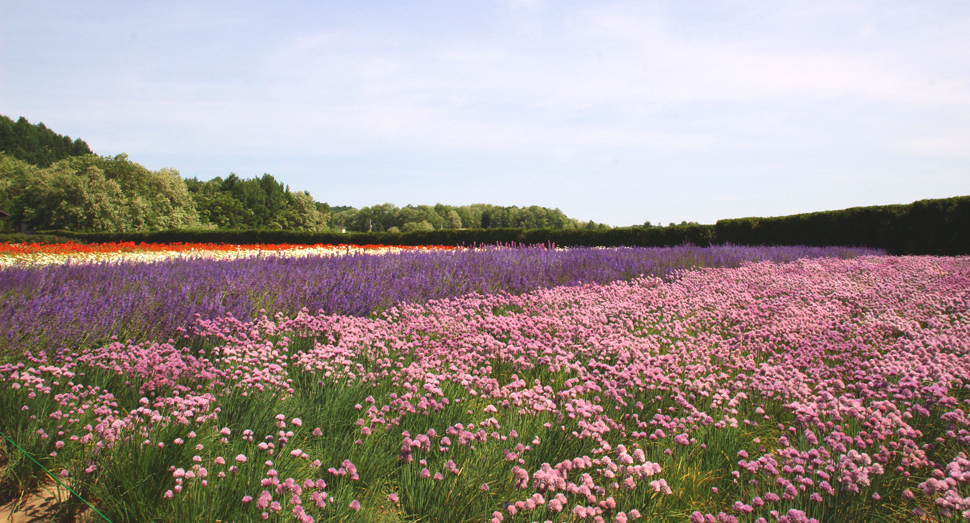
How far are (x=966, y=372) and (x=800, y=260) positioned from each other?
8.93 metres

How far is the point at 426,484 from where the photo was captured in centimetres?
235

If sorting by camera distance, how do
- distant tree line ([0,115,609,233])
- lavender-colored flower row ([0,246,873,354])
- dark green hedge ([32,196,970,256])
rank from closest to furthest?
lavender-colored flower row ([0,246,873,354]) < dark green hedge ([32,196,970,256]) < distant tree line ([0,115,609,233])

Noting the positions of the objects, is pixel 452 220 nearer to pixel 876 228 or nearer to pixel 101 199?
pixel 101 199

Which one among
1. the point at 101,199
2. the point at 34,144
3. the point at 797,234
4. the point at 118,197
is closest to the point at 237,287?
the point at 797,234

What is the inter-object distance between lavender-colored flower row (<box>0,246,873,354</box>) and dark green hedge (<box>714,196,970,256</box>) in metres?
10.8

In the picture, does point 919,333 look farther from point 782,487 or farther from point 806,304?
point 782,487

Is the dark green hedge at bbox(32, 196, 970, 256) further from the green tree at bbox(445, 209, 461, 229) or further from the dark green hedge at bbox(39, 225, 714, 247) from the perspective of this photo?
the green tree at bbox(445, 209, 461, 229)

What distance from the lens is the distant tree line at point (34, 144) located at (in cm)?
9450

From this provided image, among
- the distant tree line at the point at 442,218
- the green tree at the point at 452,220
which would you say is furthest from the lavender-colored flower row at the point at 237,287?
the green tree at the point at 452,220

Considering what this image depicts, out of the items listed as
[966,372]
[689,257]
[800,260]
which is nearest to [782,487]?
[966,372]

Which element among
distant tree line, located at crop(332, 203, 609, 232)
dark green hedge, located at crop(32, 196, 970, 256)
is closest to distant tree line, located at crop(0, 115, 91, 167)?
distant tree line, located at crop(332, 203, 609, 232)

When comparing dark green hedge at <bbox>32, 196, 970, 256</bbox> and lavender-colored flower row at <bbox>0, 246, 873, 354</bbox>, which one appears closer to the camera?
lavender-colored flower row at <bbox>0, 246, 873, 354</bbox>

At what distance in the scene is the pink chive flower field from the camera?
2.22 meters

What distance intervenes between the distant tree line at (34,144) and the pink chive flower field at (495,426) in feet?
356
